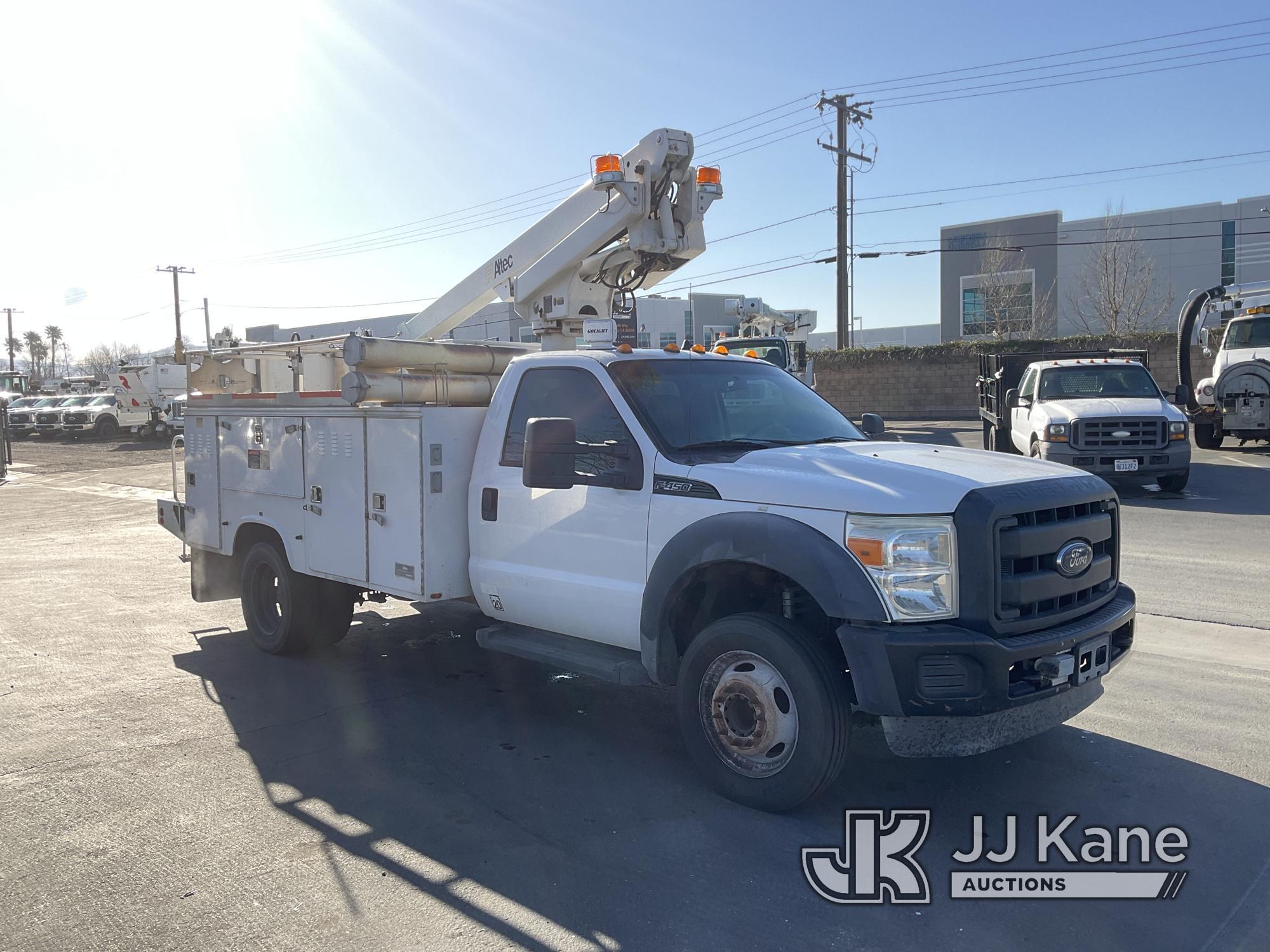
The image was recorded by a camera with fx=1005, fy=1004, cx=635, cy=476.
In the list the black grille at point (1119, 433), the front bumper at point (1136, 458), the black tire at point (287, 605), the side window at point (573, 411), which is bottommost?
the black tire at point (287, 605)

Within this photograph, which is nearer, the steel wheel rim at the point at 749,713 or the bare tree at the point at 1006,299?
the steel wheel rim at the point at 749,713

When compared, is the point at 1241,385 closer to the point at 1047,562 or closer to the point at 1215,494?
the point at 1215,494

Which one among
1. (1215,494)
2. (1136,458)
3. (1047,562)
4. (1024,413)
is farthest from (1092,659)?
(1024,413)

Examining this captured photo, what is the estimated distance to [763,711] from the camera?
438 centimetres

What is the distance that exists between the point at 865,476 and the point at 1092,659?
1.25m

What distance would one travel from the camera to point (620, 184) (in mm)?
7828

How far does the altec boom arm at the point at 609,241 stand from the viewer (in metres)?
7.96

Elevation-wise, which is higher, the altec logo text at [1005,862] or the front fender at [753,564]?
the front fender at [753,564]

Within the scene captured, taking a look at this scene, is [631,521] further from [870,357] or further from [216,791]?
[870,357]

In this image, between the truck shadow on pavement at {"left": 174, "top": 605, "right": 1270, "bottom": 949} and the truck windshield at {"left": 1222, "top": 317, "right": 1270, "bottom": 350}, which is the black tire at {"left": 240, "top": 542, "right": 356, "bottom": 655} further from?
the truck windshield at {"left": 1222, "top": 317, "right": 1270, "bottom": 350}

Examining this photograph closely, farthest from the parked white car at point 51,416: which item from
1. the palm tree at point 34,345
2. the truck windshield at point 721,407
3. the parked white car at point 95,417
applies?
the palm tree at point 34,345

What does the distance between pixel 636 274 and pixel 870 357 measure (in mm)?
28459

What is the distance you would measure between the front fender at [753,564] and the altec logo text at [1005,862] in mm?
969

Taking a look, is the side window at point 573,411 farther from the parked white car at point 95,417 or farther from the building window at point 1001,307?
the building window at point 1001,307
